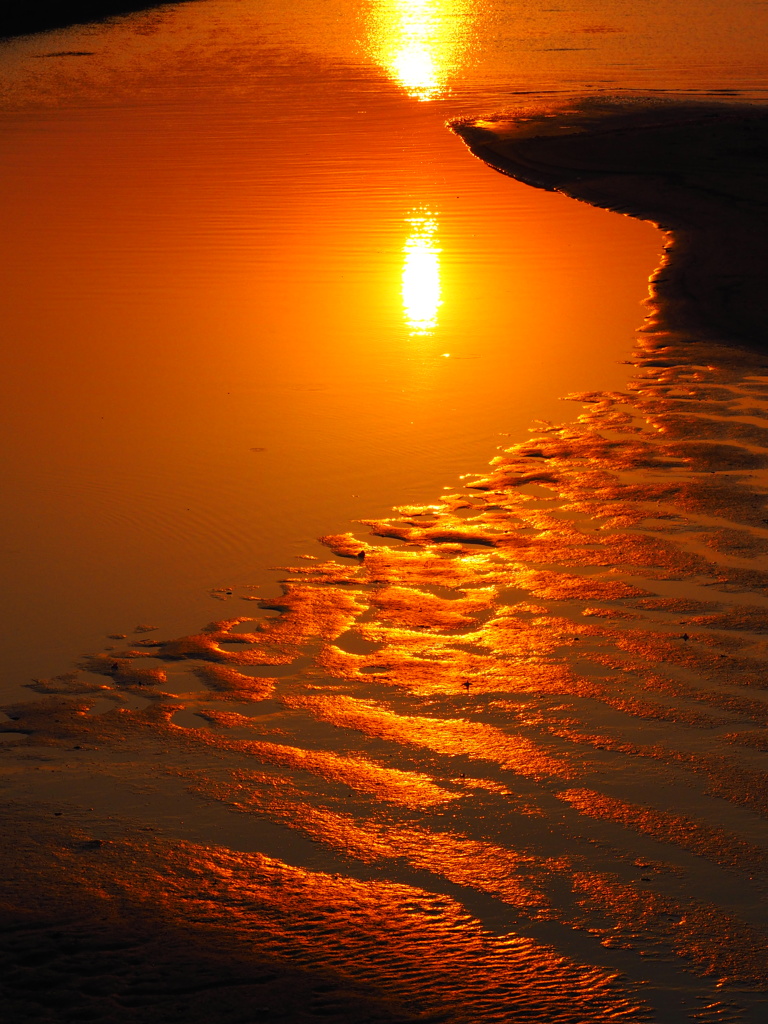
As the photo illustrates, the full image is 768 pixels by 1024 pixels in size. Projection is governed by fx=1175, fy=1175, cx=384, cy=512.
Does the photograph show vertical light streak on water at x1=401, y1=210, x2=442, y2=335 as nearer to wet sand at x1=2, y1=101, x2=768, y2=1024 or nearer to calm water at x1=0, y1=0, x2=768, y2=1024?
calm water at x1=0, y1=0, x2=768, y2=1024

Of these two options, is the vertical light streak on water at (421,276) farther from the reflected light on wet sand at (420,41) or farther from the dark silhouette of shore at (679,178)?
the reflected light on wet sand at (420,41)

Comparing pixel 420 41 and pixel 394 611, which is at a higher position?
pixel 420 41

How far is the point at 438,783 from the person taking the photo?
391cm

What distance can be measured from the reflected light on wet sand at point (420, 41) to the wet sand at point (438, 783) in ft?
71.8

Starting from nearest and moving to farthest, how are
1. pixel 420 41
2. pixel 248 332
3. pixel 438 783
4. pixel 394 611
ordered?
pixel 438 783
pixel 394 611
pixel 248 332
pixel 420 41

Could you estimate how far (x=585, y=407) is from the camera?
25.1 ft

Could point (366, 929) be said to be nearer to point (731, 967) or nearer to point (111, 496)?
point (731, 967)

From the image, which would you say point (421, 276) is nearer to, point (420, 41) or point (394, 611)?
point (394, 611)

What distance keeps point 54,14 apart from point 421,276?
129ft

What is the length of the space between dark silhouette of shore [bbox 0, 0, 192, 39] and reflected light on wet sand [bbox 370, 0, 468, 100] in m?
10.7

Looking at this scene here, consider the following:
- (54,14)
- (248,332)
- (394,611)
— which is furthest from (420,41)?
(394,611)

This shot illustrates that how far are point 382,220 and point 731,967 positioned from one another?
11.6 metres

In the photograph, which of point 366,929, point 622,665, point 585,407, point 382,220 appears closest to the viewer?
point 366,929

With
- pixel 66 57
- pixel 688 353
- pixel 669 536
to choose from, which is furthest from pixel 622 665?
pixel 66 57
